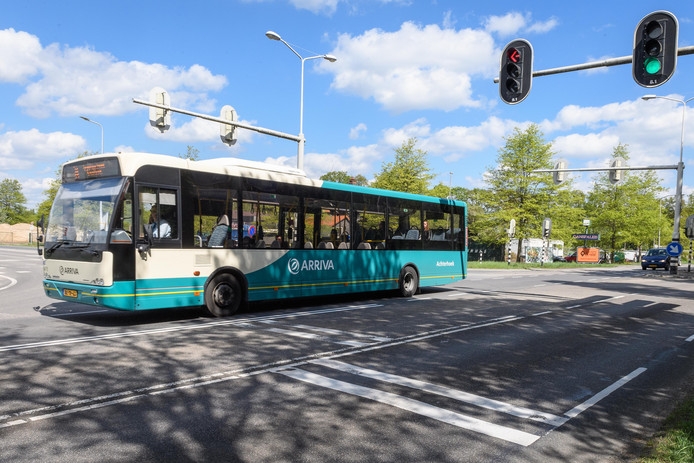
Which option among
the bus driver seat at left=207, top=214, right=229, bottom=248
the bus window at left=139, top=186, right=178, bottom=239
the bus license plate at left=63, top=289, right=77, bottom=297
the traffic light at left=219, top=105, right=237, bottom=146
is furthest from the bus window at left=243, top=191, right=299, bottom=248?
the traffic light at left=219, top=105, right=237, bottom=146

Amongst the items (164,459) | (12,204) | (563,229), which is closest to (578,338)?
(164,459)

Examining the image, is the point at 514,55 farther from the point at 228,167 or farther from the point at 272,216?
the point at 228,167

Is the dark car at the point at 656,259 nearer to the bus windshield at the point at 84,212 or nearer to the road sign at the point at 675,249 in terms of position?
the road sign at the point at 675,249

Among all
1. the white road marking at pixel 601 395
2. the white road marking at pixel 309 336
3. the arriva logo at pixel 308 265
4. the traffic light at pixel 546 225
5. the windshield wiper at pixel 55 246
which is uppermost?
the traffic light at pixel 546 225

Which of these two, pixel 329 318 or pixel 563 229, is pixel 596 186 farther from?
pixel 329 318

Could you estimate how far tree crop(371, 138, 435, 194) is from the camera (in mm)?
40656

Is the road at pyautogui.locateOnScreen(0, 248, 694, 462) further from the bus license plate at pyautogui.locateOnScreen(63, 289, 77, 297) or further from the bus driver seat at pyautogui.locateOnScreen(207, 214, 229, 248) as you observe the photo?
the bus driver seat at pyautogui.locateOnScreen(207, 214, 229, 248)

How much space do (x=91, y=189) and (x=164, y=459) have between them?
22.3ft

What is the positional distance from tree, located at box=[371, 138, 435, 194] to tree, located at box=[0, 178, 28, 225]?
339ft

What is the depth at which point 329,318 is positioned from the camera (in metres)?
10.4

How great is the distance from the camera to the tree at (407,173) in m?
40.7

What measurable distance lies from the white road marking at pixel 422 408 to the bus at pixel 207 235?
4087mm

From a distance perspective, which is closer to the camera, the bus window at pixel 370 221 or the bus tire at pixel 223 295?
the bus tire at pixel 223 295

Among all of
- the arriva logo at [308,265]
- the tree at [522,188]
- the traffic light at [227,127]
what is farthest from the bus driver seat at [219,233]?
the tree at [522,188]
